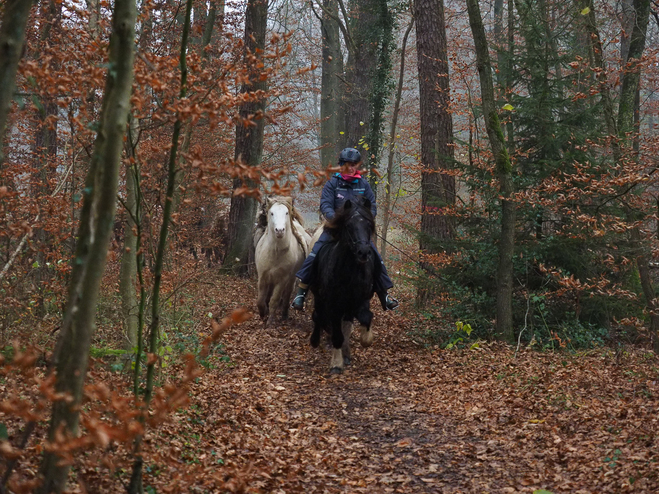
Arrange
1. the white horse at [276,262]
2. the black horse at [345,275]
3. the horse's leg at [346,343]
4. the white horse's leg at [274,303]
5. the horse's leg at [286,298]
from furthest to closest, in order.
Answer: the horse's leg at [286,298], the white horse's leg at [274,303], the white horse at [276,262], the horse's leg at [346,343], the black horse at [345,275]

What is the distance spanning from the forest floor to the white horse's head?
2225 millimetres

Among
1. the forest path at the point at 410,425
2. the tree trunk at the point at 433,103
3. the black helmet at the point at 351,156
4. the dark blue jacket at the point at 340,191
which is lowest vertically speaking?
the forest path at the point at 410,425

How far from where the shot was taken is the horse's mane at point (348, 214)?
837 cm

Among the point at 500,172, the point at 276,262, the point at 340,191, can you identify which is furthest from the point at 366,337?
the point at 500,172

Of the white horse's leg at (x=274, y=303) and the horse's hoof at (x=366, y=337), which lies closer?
the horse's hoof at (x=366, y=337)

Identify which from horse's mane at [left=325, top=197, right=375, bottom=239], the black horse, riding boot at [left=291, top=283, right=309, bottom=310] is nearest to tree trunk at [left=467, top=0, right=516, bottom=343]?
the black horse

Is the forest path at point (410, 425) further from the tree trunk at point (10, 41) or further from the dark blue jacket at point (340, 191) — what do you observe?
the tree trunk at point (10, 41)

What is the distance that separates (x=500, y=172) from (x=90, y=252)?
Result: 278 inches

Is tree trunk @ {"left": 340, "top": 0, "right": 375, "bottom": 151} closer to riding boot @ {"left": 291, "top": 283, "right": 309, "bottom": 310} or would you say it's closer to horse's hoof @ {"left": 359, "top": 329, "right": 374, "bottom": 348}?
riding boot @ {"left": 291, "top": 283, "right": 309, "bottom": 310}

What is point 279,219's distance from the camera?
10.8 metres

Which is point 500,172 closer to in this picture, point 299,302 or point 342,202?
point 342,202

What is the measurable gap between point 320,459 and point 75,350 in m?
3.09

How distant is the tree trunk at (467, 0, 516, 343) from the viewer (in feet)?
28.6

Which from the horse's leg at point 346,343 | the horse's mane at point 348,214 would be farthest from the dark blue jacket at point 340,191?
the horse's leg at point 346,343
